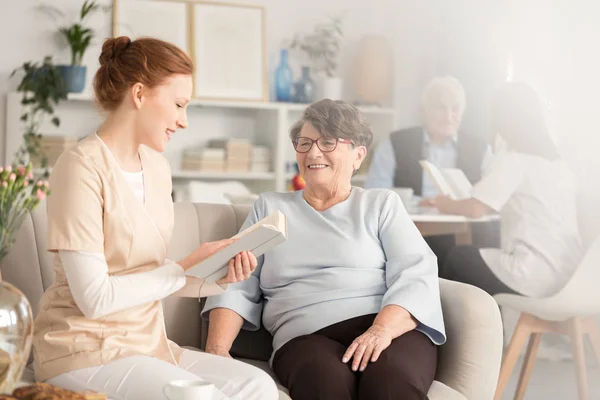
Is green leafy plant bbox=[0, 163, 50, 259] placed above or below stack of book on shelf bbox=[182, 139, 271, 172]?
above

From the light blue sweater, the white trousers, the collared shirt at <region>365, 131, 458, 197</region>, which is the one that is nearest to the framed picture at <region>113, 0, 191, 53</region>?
the collared shirt at <region>365, 131, 458, 197</region>

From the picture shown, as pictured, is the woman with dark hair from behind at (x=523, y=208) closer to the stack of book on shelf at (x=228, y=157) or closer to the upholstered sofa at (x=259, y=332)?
the upholstered sofa at (x=259, y=332)

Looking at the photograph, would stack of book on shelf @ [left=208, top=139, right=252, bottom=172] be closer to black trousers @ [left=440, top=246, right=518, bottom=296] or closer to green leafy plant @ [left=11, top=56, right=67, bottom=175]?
green leafy plant @ [left=11, top=56, right=67, bottom=175]

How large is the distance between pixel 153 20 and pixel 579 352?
10.2 feet

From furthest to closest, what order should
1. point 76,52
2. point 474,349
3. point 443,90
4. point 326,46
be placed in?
point 326,46 → point 76,52 → point 443,90 → point 474,349

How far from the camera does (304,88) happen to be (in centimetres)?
513

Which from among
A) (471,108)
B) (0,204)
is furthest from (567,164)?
(0,204)

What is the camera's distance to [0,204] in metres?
1.35

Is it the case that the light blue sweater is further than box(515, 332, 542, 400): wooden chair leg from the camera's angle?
No

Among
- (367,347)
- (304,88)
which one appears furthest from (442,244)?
(304,88)

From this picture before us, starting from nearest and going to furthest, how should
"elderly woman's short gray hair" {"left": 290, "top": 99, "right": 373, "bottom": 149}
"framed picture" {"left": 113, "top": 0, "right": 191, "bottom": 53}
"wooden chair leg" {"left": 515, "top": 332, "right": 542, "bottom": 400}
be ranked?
1. "elderly woman's short gray hair" {"left": 290, "top": 99, "right": 373, "bottom": 149}
2. "wooden chair leg" {"left": 515, "top": 332, "right": 542, "bottom": 400}
3. "framed picture" {"left": 113, "top": 0, "right": 191, "bottom": 53}

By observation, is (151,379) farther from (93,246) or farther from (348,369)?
(348,369)

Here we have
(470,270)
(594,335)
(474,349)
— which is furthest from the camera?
(470,270)

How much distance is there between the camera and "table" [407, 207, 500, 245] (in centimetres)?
350
